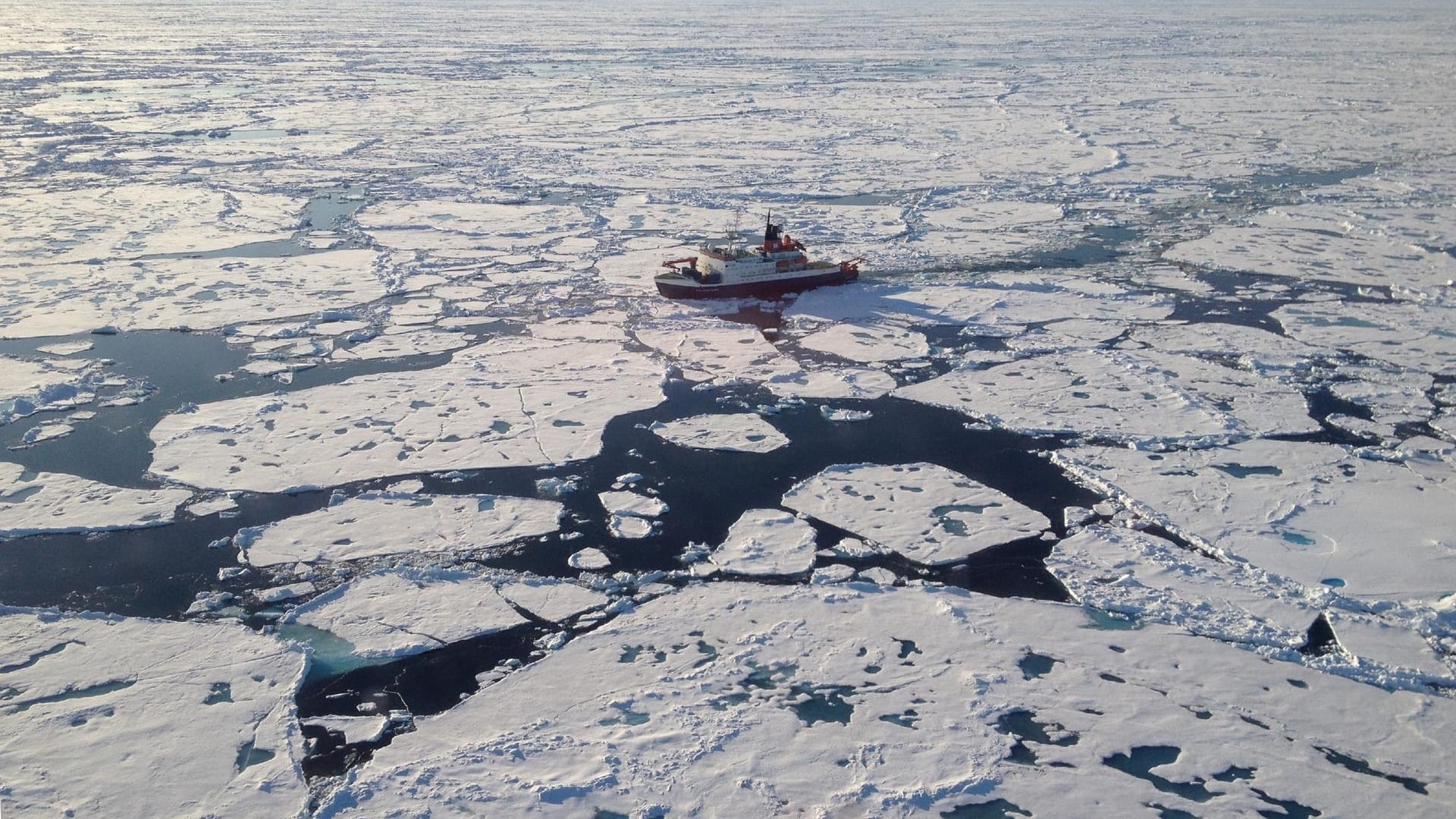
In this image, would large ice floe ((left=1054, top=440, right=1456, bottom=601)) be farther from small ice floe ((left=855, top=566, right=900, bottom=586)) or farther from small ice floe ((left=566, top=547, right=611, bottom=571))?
small ice floe ((left=566, top=547, right=611, bottom=571))

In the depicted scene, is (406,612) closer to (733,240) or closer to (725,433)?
(725,433)

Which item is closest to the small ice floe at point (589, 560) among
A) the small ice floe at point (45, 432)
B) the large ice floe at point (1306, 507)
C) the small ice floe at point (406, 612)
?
the small ice floe at point (406, 612)

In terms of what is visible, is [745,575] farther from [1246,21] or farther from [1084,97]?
[1246,21]

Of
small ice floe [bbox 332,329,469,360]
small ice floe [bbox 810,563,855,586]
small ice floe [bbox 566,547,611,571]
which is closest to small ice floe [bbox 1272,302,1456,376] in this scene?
small ice floe [bbox 810,563,855,586]

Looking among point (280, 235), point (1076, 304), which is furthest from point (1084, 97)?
point (280, 235)

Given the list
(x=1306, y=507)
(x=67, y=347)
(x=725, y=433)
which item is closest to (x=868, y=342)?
(x=725, y=433)

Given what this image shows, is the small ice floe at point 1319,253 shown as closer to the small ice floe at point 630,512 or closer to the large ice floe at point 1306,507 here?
the large ice floe at point 1306,507

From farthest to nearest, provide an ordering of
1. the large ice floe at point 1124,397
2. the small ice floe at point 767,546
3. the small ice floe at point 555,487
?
the large ice floe at point 1124,397, the small ice floe at point 555,487, the small ice floe at point 767,546
